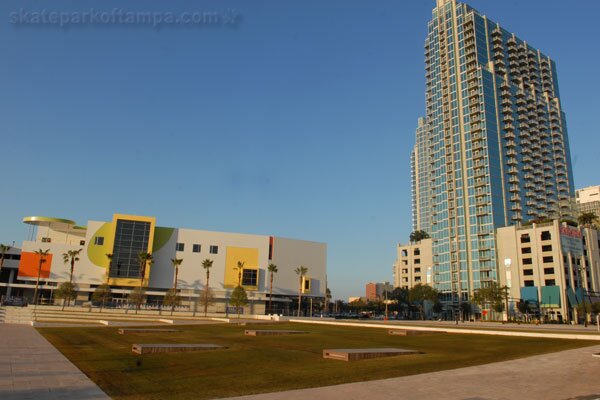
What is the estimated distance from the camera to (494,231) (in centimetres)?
13462

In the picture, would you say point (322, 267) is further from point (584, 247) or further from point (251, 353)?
point (251, 353)

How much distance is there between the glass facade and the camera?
119125mm

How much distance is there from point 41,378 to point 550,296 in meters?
128

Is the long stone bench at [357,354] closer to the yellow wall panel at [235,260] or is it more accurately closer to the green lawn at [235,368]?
the green lawn at [235,368]

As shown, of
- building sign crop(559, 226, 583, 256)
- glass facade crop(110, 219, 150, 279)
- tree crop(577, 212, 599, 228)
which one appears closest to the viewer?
glass facade crop(110, 219, 150, 279)

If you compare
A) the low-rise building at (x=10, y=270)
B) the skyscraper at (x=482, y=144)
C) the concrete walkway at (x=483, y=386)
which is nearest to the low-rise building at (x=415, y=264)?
the skyscraper at (x=482, y=144)

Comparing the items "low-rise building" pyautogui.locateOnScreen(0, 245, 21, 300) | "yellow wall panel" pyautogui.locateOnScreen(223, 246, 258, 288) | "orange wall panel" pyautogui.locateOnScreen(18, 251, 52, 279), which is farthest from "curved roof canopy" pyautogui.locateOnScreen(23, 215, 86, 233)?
"yellow wall panel" pyautogui.locateOnScreen(223, 246, 258, 288)

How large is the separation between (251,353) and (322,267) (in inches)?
4824

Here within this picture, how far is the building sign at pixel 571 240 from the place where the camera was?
398ft

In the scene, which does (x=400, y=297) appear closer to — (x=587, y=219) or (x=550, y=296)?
(x=550, y=296)

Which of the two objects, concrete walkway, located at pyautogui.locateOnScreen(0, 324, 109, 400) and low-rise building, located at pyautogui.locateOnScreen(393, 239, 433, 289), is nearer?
concrete walkway, located at pyautogui.locateOnScreen(0, 324, 109, 400)

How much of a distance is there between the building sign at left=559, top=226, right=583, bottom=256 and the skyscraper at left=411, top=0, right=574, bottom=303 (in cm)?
1726

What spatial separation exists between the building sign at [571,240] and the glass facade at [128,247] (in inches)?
4405

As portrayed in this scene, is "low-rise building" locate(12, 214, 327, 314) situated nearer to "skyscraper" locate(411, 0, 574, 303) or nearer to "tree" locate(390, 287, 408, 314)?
"tree" locate(390, 287, 408, 314)
